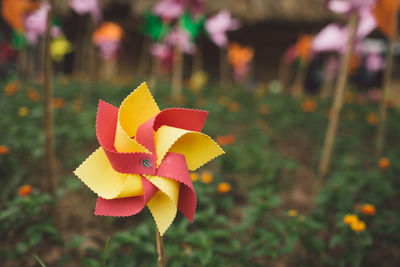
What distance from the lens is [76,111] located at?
2277 mm

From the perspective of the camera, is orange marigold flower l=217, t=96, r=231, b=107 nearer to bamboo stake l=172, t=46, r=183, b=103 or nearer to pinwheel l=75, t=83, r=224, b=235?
bamboo stake l=172, t=46, r=183, b=103

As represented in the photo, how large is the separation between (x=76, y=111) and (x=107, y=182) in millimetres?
1800

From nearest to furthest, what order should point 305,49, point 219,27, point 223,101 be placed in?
point 223,101 < point 219,27 < point 305,49

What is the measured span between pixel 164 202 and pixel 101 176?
0.18 m

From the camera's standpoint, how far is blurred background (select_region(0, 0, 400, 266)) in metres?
1.10

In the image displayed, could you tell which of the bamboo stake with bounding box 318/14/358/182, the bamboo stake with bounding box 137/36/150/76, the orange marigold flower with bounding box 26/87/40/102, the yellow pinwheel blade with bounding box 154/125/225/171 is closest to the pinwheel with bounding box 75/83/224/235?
the yellow pinwheel blade with bounding box 154/125/225/171

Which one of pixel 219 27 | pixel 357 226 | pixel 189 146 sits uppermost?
pixel 219 27

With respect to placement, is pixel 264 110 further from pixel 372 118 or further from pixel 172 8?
pixel 172 8

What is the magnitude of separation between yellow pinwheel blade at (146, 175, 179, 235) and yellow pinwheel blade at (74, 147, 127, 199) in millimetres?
85

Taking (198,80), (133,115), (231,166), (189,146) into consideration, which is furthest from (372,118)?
(198,80)

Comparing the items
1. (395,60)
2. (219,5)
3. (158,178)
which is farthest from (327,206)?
(395,60)

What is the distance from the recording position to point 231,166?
1845mm

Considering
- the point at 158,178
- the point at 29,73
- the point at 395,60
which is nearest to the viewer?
the point at 158,178

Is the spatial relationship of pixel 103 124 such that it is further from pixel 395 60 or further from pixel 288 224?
pixel 395 60
